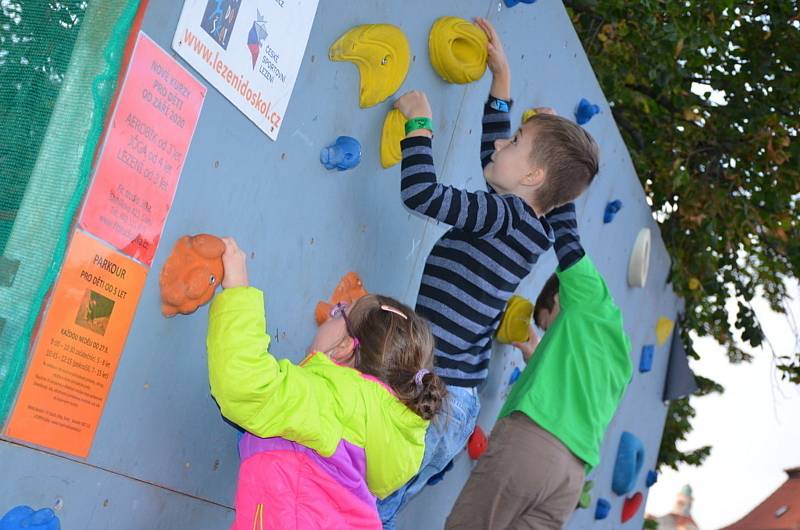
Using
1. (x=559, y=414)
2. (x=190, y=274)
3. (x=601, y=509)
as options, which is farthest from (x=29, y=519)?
(x=601, y=509)

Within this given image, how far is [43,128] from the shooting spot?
162cm

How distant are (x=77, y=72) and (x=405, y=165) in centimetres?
90

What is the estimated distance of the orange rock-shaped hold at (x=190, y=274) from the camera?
1829 millimetres

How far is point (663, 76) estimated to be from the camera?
607 cm

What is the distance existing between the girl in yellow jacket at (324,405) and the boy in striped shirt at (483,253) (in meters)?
0.40

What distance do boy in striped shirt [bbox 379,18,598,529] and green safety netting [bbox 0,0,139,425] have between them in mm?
943

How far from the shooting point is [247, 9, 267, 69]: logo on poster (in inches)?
77.5

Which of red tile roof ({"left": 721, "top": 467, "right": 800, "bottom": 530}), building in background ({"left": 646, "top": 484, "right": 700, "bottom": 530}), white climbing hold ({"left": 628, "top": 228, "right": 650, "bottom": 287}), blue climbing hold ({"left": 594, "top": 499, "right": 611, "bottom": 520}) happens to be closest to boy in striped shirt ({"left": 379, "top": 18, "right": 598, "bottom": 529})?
white climbing hold ({"left": 628, "top": 228, "right": 650, "bottom": 287})

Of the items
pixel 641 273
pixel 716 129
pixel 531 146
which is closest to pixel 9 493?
pixel 531 146

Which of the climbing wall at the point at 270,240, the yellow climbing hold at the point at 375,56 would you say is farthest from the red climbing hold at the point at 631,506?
the yellow climbing hold at the point at 375,56

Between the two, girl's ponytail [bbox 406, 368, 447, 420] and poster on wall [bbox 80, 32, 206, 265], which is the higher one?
poster on wall [bbox 80, 32, 206, 265]

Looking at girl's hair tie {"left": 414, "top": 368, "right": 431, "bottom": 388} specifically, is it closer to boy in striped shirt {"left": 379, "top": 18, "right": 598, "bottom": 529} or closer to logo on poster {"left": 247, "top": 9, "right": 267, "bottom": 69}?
boy in striped shirt {"left": 379, "top": 18, "right": 598, "bottom": 529}

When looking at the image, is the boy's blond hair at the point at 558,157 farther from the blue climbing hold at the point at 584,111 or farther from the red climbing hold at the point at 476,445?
the blue climbing hold at the point at 584,111

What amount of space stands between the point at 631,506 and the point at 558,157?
3.83 meters
